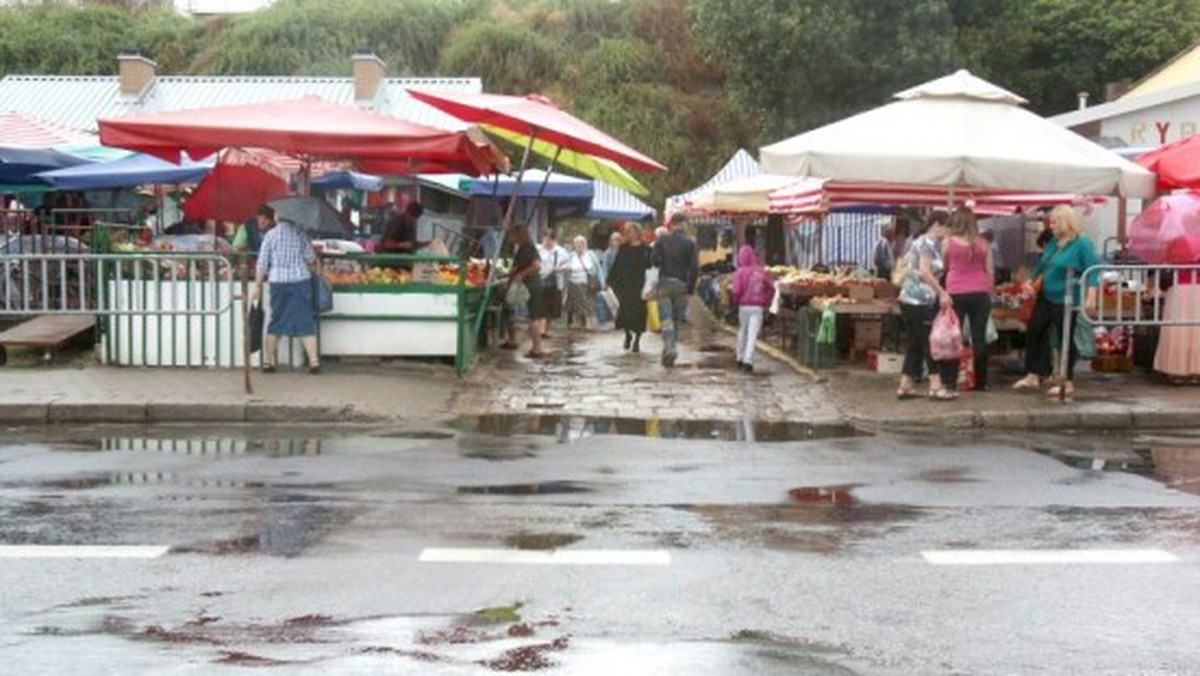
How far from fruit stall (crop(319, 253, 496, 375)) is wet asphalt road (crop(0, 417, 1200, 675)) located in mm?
3430

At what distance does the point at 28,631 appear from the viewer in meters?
6.00

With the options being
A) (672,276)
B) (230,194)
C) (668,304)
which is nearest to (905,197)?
(672,276)

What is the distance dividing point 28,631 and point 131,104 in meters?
30.0

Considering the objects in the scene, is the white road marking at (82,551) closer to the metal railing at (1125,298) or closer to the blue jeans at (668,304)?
the metal railing at (1125,298)

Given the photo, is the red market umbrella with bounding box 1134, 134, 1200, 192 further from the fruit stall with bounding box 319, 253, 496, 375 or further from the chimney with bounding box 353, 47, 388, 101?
the chimney with bounding box 353, 47, 388, 101

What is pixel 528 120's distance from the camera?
15.1 metres

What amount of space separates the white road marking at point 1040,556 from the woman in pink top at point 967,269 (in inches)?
236

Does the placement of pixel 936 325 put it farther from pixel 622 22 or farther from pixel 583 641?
pixel 622 22

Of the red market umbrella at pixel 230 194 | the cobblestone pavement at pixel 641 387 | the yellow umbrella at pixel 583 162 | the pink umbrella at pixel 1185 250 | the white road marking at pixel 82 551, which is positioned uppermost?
the yellow umbrella at pixel 583 162

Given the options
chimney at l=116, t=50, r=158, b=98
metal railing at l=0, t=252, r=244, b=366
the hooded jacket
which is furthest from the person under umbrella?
chimney at l=116, t=50, r=158, b=98

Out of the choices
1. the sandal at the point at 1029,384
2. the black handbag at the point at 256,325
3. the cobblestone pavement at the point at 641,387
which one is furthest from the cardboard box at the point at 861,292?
the black handbag at the point at 256,325

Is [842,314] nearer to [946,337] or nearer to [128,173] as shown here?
[946,337]

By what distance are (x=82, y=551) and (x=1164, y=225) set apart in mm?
11601

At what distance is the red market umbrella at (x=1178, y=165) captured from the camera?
14.4 m
